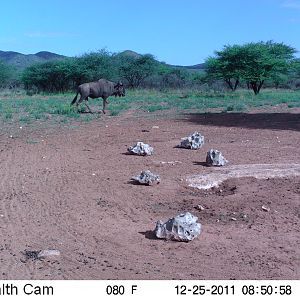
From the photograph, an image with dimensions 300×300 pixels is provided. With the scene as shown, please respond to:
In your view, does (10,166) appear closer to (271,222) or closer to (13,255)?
(13,255)

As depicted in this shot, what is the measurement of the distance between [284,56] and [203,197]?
38.6 metres

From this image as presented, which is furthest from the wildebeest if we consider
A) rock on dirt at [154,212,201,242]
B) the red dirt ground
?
rock on dirt at [154,212,201,242]

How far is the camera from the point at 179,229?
5773 millimetres

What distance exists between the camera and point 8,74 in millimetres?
57344

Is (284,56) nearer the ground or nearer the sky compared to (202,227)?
nearer the sky

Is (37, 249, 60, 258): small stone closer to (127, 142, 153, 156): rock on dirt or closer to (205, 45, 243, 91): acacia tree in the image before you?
(127, 142, 153, 156): rock on dirt

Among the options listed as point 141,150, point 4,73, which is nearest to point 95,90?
point 141,150

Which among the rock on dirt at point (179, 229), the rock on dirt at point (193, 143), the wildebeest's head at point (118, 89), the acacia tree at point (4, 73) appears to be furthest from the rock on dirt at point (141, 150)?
the acacia tree at point (4, 73)

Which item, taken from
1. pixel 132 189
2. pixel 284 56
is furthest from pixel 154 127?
pixel 284 56

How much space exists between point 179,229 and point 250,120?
40.8ft

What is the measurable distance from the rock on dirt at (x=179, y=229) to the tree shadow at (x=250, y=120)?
9602 millimetres

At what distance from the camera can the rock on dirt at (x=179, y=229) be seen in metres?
5.76

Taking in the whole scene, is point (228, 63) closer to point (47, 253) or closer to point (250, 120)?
point (250, 120)

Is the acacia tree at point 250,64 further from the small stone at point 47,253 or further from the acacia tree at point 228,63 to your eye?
the small stone at point 47,253
